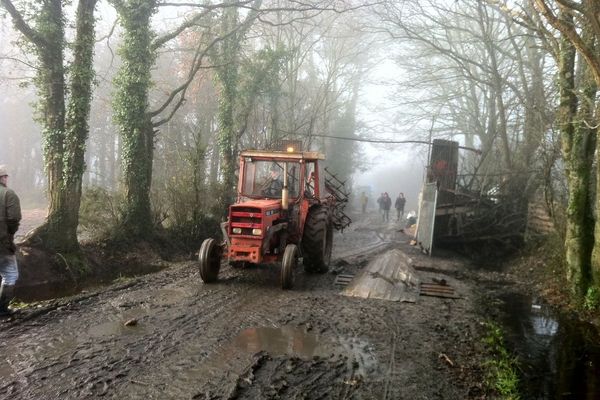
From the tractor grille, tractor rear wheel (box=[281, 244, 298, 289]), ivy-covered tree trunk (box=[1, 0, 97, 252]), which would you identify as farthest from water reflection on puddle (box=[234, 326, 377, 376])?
ivy-covered tree trunk (box=[1, 0, 97, 252])

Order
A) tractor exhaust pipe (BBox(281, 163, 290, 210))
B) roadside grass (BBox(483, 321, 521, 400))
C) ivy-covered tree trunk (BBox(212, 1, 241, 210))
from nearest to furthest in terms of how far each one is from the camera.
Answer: roadside grass (BBox(483, 321, 521, 400)), tractor exhaust pipe (BBox(281, 163, 290, 210)), ivy-covered tree trunk (BBox(212, 1, 241, 210))

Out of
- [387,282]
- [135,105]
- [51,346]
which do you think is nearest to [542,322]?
[387,282]

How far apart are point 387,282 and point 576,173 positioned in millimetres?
3926

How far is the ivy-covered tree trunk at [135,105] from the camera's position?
11.0m

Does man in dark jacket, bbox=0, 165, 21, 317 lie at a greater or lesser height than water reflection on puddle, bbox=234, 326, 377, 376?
greater

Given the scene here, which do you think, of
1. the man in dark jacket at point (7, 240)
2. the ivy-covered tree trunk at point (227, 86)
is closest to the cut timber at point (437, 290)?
the man in dark jacket at point (7, 240)

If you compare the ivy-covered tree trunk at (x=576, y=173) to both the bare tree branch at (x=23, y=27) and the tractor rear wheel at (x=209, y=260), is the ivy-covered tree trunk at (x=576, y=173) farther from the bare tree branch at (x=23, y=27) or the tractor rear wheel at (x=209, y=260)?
the bare tree branch at (x=23, y=27)

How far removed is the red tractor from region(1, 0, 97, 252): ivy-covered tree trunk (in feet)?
10.6

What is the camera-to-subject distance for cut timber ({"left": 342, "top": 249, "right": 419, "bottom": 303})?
306 inches

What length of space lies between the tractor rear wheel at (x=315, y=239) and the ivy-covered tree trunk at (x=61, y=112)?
457cm

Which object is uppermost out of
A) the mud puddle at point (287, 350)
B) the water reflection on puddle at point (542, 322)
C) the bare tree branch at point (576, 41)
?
Answer: the bare tree branch at point (576, 41)

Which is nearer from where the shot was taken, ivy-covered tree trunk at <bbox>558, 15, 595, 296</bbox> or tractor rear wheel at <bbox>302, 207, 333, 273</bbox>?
ivy-covered tree trunk at <bbox>558, 15, 595, 296</bbox>

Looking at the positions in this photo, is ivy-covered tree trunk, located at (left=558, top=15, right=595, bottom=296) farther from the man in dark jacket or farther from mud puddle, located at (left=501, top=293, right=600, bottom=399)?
the man in dark jacket

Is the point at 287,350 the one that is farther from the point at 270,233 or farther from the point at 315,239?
the point at 315,239
